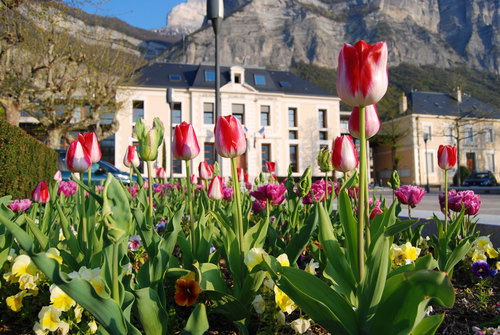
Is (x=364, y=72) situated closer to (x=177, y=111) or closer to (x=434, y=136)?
(x=177, y=111)

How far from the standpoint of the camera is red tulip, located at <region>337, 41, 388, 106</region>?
103 cm

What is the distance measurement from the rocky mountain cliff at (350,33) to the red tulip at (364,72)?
79.6 metres

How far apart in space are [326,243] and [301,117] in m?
31.3

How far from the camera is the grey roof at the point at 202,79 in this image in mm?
29812

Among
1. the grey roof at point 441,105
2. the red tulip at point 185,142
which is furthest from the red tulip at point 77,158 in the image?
the grey roof at point 441,105

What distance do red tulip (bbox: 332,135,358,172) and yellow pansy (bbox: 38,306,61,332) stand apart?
137 cm

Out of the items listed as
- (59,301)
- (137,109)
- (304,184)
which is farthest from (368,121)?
(137,109)

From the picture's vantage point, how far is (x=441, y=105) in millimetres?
38375

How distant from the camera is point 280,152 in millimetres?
31031

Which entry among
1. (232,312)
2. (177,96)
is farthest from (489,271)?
(177,96)

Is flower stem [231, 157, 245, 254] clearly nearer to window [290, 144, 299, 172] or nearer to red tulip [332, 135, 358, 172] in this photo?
red tulip [332, 135, 358, 172]

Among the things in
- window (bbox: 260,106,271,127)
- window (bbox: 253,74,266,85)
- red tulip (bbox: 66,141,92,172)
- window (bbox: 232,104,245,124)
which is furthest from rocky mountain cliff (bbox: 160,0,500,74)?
red tulip (bbox: 66,141,92,172)

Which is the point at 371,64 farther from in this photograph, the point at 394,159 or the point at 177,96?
the point at 394,159

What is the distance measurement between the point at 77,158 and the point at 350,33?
10262cm
